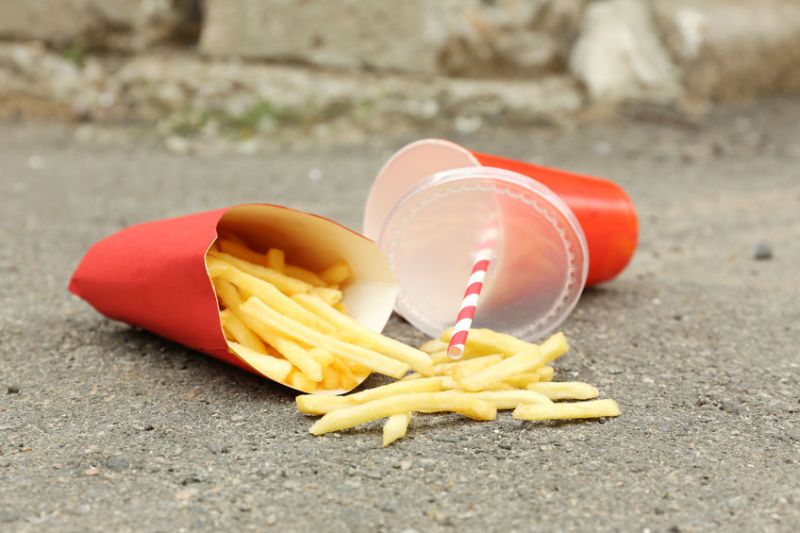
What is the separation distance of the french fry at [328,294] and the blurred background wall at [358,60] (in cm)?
446

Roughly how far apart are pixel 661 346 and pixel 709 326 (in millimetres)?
314

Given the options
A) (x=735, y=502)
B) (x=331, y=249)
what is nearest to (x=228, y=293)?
(x=331, y=249)

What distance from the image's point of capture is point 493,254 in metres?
3.11

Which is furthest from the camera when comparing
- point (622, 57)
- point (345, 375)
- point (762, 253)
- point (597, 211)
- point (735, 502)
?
point (622, 57)

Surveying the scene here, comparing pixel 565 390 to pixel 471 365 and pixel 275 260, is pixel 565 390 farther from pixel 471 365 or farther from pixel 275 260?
pixel 275 260

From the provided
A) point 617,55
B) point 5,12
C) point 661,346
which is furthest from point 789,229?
point 5,12

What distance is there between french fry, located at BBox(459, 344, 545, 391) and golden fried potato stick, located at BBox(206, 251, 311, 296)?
547 mm

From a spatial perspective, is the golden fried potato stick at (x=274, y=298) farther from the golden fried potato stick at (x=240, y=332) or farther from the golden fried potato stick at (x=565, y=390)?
the golden fried potato stick at (x=565, y=390)

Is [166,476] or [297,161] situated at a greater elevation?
[166,476]

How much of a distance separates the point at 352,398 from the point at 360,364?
0.55 ft

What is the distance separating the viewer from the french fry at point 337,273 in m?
2.83

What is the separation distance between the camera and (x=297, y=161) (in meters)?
6.40

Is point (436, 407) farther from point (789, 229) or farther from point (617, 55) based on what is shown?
point (617, 55)

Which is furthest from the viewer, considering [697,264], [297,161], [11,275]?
[297,161]
